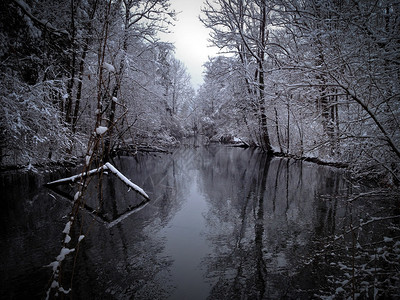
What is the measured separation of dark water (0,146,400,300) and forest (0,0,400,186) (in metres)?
0.99

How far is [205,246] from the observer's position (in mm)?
4137

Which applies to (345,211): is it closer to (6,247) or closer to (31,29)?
(6,247)

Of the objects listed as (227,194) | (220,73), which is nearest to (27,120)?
(227,194)

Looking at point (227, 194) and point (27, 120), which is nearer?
point (27, 120)

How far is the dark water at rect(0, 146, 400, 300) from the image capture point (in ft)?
9.59

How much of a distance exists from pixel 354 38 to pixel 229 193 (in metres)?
5.56

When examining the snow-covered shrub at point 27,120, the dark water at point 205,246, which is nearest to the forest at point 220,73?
the snow-covered shrub at point 27,120

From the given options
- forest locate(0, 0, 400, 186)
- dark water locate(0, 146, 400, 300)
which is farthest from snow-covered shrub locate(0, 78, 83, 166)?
dark water locate(0, 146, 400, 300)

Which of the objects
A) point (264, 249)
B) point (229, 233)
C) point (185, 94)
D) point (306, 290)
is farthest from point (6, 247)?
point (185, 94)

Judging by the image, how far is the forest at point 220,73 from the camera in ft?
9.88

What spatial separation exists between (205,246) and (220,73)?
1300cm

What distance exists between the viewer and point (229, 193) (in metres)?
7.62

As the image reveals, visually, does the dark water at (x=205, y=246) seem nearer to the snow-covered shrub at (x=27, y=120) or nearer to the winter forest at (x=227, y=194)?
the winter forest at (x=227, y=194)

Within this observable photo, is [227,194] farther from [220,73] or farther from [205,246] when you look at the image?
[220,73]
